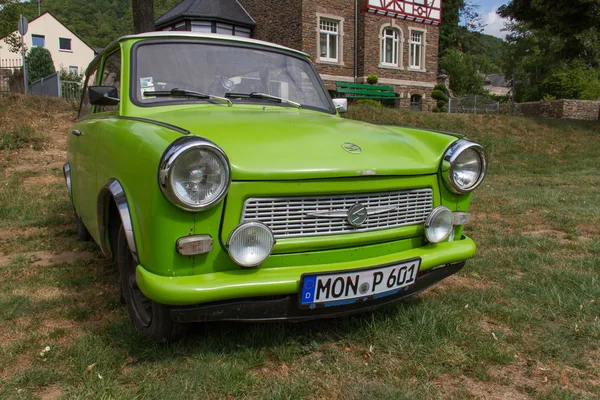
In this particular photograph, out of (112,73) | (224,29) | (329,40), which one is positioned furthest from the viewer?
(224,29)

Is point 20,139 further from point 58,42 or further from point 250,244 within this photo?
point 58,42

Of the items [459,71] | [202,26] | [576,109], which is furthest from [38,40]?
[576,109]

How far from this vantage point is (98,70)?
12.2 ft

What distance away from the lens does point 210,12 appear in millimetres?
21359

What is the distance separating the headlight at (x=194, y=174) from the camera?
6.35 feet

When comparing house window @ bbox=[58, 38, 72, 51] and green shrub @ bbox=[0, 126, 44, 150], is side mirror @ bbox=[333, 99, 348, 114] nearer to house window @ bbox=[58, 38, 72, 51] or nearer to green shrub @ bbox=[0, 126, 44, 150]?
green shrub @ bbox=[0, 126, 44, 150]

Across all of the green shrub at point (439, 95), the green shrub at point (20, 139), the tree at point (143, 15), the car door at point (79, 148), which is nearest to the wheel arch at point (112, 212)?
the car door at point (79, 148)

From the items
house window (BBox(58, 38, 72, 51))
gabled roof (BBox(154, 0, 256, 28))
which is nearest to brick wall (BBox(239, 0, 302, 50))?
gabled roof (BBox(154, 0, 256, 28))

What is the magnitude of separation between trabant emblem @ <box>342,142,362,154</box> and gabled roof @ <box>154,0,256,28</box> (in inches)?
804

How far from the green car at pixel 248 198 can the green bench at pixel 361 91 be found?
1534cm

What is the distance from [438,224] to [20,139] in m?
8.75

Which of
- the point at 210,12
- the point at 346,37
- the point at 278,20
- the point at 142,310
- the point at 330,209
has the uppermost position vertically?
the point at 210,12

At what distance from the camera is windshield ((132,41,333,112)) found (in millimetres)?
2939

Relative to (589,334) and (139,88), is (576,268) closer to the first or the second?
(589,334)
